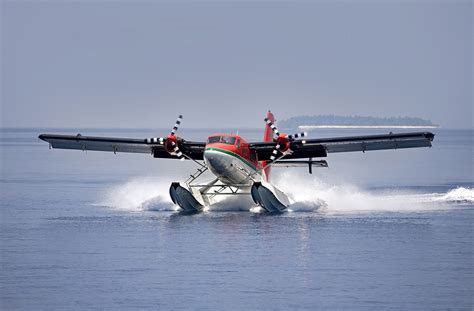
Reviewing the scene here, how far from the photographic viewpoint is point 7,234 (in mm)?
39031

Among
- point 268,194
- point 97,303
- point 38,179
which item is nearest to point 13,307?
point 97,303

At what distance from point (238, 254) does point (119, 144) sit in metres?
17.3

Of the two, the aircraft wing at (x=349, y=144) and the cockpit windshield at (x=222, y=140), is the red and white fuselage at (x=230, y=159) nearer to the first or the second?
the cockpit windshield at (x=222, y=140)

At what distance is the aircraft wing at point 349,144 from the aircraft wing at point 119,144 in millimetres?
3104

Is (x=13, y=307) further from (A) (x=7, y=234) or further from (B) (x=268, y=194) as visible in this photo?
(B) (x=268, y=194)

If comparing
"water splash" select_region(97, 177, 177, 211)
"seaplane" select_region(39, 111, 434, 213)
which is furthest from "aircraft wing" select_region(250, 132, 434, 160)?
"water splash" select_region(97, 177, 177, 211)

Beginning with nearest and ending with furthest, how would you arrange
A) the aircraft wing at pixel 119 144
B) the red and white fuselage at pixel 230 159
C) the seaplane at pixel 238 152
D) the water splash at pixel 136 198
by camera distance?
1. the red and white fuselage at pixel 230 159
2. the seaplane at pixel 238 152
3. the aircraft wing at pixel 119 144
4. the water splash at pixel 136 198

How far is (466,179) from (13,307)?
193 ft

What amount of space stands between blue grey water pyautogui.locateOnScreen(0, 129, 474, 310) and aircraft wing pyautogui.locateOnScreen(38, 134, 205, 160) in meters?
2.83

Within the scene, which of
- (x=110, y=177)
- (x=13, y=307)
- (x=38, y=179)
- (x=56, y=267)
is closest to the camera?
(x=13, y=307)

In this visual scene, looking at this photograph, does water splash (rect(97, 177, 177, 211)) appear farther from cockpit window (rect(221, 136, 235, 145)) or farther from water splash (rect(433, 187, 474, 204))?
water splash (rect(433, 187, 474, 204))

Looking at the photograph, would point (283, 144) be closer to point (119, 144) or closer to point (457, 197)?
point (119, 144)

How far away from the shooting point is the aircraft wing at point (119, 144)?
157 ft

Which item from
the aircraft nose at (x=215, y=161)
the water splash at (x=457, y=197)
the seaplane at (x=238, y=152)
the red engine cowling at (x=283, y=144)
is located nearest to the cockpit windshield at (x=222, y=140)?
the seaplane at (x=238, y=152)
